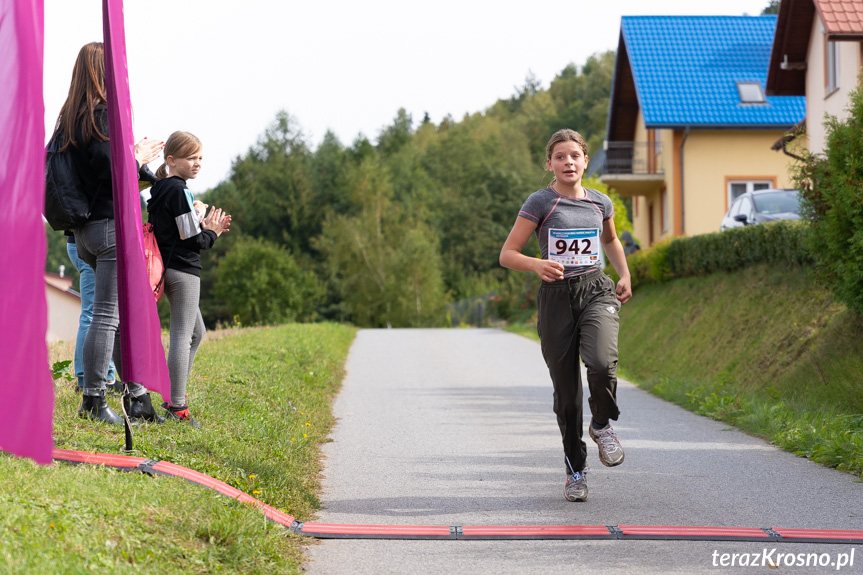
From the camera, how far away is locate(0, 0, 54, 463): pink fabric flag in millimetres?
3613

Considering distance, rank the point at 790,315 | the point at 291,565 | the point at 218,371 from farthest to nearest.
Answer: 1. the point at 790,315
2. the point at 218,371
3. the point at 291,565

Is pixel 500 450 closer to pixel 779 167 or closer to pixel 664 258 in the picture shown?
pixel 664 258

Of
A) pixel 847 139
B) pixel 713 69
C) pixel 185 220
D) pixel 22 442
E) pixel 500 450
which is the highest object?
pixel 713 69

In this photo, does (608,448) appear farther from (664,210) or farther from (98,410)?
(664,210)

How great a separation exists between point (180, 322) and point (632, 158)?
30858 millimetres

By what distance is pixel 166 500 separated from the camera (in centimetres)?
441

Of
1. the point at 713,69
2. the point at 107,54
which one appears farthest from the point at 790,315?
the point at 713,69

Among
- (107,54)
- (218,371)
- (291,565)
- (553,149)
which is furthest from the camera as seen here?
(218,371)

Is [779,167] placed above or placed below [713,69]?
below

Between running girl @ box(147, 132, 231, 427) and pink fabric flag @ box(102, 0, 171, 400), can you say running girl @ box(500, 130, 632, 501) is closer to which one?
pink fabric flag @ box(102, 0, 171, 400)

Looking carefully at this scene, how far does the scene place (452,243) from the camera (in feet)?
259

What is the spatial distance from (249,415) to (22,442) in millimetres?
3915

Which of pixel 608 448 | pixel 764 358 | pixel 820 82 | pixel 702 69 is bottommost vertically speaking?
pixel 764 358

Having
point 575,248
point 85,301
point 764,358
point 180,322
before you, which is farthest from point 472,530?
point 764,358
